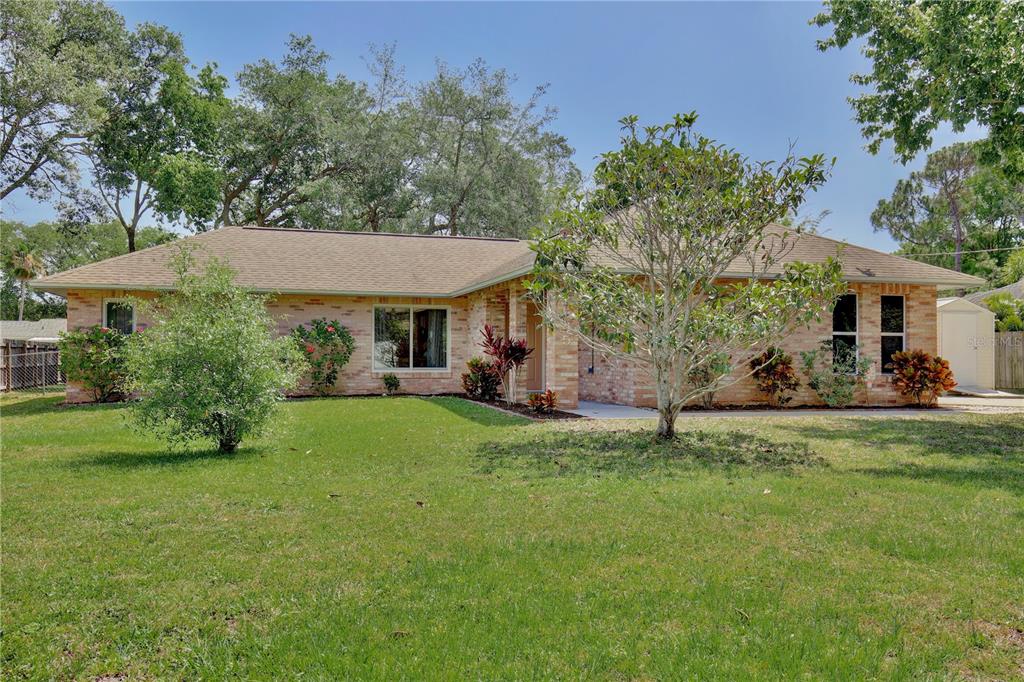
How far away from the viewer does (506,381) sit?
1506 centimetres

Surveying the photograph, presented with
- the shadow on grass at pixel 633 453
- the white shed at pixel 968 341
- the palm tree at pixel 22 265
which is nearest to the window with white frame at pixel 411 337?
the shadow on grass at pixel 633 453

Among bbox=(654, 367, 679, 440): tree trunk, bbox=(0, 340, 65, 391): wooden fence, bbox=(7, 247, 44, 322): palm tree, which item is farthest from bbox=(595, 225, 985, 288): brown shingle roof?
bbox=(7, 247, 44, 322): palm tree

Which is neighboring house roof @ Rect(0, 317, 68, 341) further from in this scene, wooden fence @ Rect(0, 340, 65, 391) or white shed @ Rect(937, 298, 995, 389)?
white shed @ Rect(937, 298, 995, 389)

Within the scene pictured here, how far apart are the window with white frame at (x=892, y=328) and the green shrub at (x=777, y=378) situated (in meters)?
2.37

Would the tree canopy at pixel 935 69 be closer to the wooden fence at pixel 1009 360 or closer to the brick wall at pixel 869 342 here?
the brick wall at pixel 869 342

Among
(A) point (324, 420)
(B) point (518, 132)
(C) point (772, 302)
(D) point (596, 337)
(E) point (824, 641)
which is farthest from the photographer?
(B) point (518, 132)

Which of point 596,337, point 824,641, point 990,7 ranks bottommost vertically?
point 824,641

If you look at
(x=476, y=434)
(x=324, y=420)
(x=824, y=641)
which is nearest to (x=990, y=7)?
(x=476, y=434)

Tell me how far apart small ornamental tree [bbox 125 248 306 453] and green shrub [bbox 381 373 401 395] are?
9187mm

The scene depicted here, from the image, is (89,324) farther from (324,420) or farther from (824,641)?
(824,641)

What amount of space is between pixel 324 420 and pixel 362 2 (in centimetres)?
1014

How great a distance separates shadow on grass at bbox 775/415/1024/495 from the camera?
24.3 feet

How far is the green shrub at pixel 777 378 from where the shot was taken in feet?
47.3

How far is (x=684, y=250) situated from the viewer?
31.0 feet
